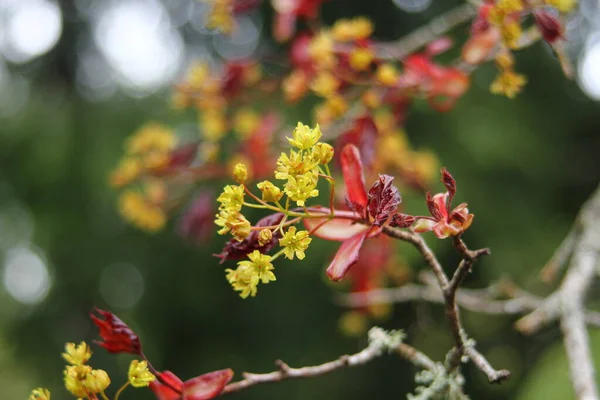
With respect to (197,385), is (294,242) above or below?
above

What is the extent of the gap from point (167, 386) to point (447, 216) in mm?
292

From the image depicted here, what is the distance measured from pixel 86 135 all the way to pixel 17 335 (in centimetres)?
107

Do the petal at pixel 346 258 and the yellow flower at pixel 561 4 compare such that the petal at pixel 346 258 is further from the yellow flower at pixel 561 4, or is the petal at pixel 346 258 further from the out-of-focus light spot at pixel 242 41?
the out-of-focus light spot at pixel 242 41

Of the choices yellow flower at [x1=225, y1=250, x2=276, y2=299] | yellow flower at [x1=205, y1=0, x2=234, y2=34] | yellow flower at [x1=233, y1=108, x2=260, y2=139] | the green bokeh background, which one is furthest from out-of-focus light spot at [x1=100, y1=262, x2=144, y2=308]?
yellow flower at [x1=225, y1=250, x2=276, y2=299]

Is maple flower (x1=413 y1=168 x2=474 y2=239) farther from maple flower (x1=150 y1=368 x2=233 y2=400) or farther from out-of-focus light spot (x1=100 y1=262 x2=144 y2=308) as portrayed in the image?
out-of-focus light spot (x1=100 y1=262 x2=144 y2=308)

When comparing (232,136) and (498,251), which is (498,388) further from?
(232,136)

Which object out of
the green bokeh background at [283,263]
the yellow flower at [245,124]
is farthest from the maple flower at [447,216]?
the green bokeh background at [283,263]

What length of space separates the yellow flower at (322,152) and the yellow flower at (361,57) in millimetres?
454

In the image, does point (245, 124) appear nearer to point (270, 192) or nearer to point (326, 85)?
point (326, 85)

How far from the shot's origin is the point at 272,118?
45.5 inches

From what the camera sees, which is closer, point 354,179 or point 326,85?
point 354,179

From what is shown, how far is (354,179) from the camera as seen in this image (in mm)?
539

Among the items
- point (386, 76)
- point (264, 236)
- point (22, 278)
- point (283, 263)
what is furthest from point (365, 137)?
point (22, 278)

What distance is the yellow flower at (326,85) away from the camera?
0.91 meters
